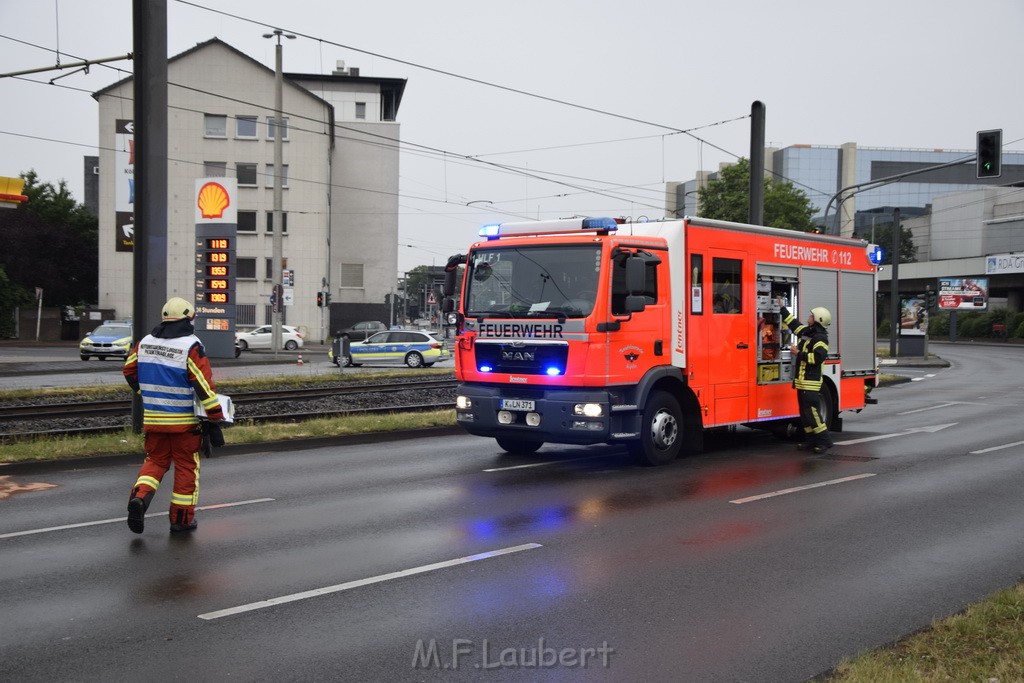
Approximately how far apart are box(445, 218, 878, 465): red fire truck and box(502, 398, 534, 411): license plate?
1cm

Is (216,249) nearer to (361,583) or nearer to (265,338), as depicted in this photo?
(265,338)

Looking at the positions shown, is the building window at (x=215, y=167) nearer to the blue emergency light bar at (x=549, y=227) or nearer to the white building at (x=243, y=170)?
the white building at (x=243, y=170)

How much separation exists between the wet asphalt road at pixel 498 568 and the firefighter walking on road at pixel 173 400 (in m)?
0.45

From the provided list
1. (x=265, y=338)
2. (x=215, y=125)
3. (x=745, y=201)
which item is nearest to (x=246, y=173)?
(x=215, y=125)

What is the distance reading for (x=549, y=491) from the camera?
33.0 ft

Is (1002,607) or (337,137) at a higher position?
(337,137)

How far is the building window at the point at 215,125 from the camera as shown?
58.5 meters

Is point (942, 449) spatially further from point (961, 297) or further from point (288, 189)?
point (961, 297)

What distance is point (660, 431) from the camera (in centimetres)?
1172

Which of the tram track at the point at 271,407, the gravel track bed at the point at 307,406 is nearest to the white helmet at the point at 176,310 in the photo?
the tram track at the point at 271,407

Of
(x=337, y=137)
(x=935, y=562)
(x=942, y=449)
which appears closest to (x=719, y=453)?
(x=942, y=449)

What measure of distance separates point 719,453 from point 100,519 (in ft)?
26.0

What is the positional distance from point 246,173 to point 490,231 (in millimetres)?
50503

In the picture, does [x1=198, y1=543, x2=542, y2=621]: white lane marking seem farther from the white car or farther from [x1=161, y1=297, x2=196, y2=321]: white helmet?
the white car
